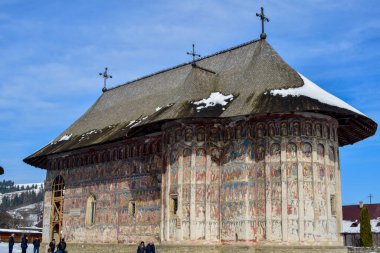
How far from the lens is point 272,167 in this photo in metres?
20.5

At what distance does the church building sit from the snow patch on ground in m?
0.05

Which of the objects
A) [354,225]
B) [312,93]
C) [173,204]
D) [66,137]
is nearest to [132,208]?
[173,204]

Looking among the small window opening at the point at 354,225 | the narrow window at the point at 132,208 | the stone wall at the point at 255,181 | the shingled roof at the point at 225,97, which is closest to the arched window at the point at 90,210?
the shingled roof at the point at 225,97

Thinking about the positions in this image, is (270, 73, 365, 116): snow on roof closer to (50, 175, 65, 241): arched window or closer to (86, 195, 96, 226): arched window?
(86, 195, 96, 226): arched window

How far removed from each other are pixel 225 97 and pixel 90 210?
35.6 feet

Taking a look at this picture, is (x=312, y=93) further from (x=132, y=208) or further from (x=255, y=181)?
(x=132, y=208)

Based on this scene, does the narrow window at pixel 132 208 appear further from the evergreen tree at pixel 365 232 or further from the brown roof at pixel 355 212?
the brown roof at pixel 355 212

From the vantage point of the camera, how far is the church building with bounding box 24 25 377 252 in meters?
20.1

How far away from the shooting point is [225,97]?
22531 mm

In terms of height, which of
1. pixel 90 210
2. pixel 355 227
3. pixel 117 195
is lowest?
pixel 355 227

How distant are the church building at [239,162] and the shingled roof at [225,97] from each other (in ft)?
→ 0.21

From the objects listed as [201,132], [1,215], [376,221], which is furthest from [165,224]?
[1,215]

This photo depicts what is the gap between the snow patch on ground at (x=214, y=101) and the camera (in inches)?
869

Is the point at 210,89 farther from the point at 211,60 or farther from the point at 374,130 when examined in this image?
the point at 374,130
